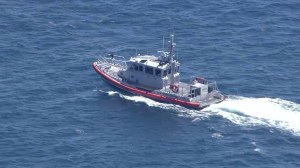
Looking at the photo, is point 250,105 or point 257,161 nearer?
point 257,161

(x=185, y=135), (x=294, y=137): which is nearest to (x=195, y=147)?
(x=185, y=135)

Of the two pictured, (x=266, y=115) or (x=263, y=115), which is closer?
(x=266, y=115)

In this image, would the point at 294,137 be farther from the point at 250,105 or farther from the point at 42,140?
the point at 42,140

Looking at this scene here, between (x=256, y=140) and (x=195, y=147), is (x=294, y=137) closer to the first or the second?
(x=256, y=140)

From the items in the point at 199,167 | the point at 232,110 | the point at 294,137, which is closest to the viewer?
the point at 199,167

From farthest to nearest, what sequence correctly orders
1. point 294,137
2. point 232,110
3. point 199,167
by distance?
point 232,110, point 294,137, point 199,167

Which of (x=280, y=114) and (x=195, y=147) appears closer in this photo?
(x=195, y=147)

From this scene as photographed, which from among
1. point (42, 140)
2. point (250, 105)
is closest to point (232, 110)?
point (250, 105)

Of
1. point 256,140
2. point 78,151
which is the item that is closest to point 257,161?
point 256,140
